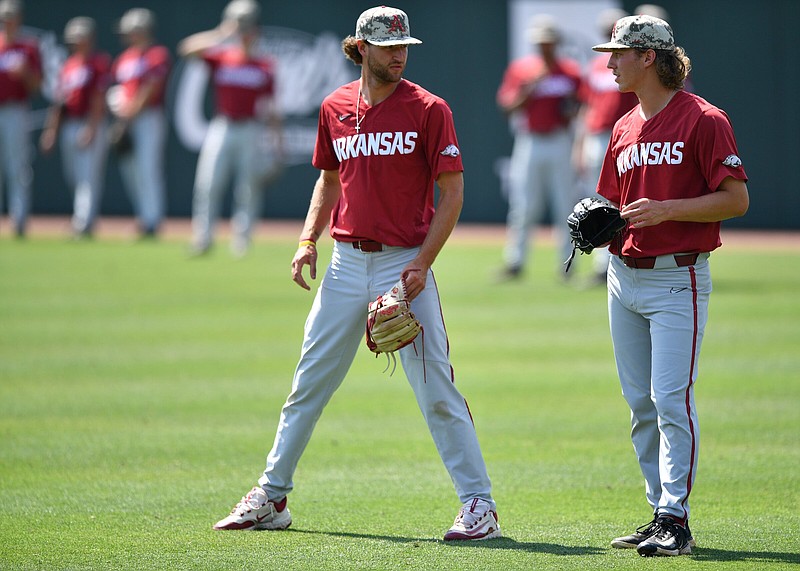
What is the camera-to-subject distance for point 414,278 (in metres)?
5.34

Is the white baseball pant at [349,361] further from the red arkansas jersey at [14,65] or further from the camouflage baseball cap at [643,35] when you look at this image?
the red arkansas jersey at [14,65]

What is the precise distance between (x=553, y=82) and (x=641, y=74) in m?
8.86

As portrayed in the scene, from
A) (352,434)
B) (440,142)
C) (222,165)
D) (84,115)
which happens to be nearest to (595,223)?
(440,142)

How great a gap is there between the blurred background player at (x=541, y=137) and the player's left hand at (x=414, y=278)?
8.60 metres

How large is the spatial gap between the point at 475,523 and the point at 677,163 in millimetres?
1692

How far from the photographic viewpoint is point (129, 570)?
4.87 m

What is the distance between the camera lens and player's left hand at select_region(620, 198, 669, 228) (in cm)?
499

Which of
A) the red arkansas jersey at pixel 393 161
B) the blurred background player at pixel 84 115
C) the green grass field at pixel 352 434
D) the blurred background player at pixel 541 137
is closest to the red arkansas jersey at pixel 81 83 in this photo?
the blurred background player at pixel 84 115

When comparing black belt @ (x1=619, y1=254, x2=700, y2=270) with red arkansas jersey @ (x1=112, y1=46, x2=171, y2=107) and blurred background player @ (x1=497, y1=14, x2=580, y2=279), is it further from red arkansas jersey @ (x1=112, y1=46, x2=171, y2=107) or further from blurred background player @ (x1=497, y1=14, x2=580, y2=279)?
red arkansas jersey @ (x1=112, y1=46, x2=171, y2=107)

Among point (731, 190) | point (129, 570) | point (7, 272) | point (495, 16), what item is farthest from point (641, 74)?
point (495, 16)

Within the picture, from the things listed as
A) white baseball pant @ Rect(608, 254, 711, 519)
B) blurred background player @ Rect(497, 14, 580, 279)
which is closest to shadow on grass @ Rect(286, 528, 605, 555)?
white baseball pant @ Rect(608, 254, 711, 519)

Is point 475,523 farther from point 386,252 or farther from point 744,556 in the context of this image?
point 386,252

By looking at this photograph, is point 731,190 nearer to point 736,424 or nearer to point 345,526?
point 345,526

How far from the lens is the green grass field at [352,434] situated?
5.25 m
